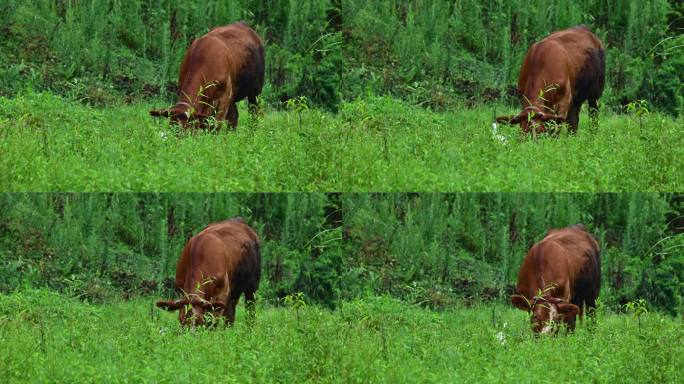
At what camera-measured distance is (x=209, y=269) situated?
1700 centimetres

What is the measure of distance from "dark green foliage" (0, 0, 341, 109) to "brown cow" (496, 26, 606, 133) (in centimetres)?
278

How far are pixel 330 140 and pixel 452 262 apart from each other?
7.66 feet

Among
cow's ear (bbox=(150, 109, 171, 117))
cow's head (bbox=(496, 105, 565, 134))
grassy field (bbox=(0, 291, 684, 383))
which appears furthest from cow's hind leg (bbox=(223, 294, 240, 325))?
cow's head (bbox=(496, 105, 565, 134))

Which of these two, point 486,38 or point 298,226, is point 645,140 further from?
point 298,226

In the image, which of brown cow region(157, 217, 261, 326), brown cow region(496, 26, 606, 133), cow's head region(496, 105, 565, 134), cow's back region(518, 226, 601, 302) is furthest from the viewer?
brown cow region(496, 26, 606, 133)

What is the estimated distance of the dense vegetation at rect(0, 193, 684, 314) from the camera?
55.5 ft

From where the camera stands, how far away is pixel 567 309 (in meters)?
16.5

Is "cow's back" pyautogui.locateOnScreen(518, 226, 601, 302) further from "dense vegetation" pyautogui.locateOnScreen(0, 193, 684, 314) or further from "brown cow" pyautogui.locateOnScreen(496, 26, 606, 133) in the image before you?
"brown cow" pyautogui.locateOnScreen(496, 26, 606, 133)

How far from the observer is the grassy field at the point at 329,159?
15930 millimetres

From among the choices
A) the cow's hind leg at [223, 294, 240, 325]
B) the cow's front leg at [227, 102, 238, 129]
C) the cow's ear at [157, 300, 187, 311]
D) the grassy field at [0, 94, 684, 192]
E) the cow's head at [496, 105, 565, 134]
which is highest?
the cow's head at [496, 105, 565, 134]

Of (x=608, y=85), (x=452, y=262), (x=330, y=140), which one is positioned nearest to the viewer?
(x=330, y=140)

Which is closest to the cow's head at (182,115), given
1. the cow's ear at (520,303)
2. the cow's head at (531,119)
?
the cow's head at (531,119)

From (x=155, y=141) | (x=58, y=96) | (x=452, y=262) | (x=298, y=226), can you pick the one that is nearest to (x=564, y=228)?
(x=452, y=262)

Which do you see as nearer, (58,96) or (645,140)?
(645,140)
